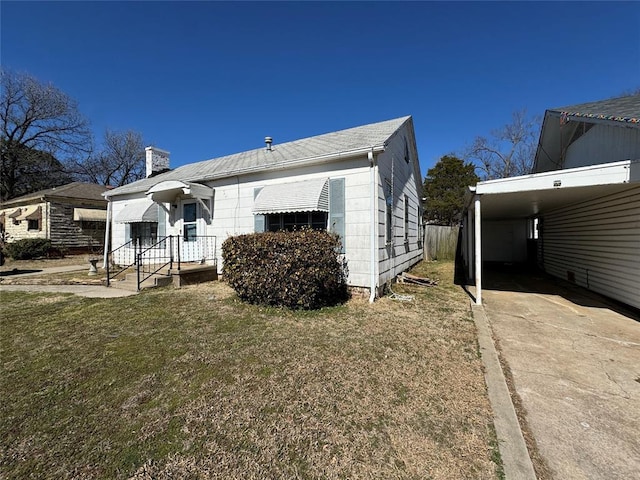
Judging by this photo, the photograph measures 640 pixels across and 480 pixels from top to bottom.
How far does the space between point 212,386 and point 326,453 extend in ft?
5.02

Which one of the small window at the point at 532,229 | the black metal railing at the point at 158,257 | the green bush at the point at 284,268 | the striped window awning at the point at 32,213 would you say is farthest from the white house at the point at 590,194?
the striped window awning at the point at 32,213

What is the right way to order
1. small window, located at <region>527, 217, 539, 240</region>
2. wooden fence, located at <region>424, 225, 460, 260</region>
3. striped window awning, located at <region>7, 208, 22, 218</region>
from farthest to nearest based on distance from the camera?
striped window awning, located at <region>7, 208, 22, 218</region>, small window, located at <region>527, 217, 539, 240</region>, wooden fence, located at <region>424, 225, 460, 260</region>

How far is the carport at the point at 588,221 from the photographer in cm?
550

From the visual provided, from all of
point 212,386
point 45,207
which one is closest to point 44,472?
point 212,386

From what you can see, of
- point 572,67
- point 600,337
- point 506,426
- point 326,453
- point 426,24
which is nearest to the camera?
point 326,453

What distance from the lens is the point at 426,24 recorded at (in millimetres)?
9469

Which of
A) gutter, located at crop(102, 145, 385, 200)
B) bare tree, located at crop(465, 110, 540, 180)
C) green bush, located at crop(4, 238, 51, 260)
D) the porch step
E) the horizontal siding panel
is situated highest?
bare tree, located at crop(465, 110, 540, 180)

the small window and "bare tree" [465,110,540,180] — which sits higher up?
"bare tree" [465,110,540,180]

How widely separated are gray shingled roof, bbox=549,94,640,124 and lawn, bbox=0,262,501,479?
5.16 metres

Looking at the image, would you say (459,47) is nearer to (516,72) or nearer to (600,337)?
(516,72)

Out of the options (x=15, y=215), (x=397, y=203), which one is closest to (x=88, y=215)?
(x=15, y=215)

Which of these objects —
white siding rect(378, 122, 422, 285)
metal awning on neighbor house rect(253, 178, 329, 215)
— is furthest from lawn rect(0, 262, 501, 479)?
metal awning on neighbor house rect(253, 178, 329, 215)

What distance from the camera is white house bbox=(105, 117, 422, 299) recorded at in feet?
22.9

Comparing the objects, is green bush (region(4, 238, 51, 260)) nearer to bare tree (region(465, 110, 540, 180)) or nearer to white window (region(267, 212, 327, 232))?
white window (region(267, 212, 327, 232))
